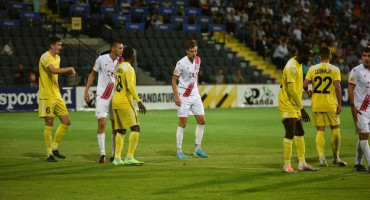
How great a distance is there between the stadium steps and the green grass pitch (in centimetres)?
1767

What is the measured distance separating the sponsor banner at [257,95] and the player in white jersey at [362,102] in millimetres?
19621

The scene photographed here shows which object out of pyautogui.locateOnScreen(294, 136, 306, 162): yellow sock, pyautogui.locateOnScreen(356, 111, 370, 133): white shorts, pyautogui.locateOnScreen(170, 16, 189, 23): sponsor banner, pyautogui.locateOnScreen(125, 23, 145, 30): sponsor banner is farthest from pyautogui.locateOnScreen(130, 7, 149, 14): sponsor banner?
pyautogui.locateOnScreen(356, 111, 370, 133): white shorts

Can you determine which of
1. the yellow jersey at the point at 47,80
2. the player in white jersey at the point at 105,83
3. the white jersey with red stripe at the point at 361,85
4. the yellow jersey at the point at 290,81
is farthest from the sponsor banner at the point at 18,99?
the white jersey with red stripe at the point at 361,85

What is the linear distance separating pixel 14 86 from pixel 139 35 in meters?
8.58

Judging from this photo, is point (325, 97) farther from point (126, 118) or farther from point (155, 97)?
point (155, 97)

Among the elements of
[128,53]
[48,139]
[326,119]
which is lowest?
[48,139]

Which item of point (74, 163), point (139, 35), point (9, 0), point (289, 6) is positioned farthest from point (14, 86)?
point (289, 6)

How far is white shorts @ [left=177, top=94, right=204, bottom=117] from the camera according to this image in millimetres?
13422

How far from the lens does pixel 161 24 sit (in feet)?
110

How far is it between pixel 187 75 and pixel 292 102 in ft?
10.3

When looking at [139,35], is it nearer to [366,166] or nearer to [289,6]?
[289,6]

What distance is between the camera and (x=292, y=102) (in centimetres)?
1087

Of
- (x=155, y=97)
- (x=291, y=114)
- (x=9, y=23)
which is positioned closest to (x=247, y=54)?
(x=155, y=97)

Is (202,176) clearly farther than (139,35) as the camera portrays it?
No
